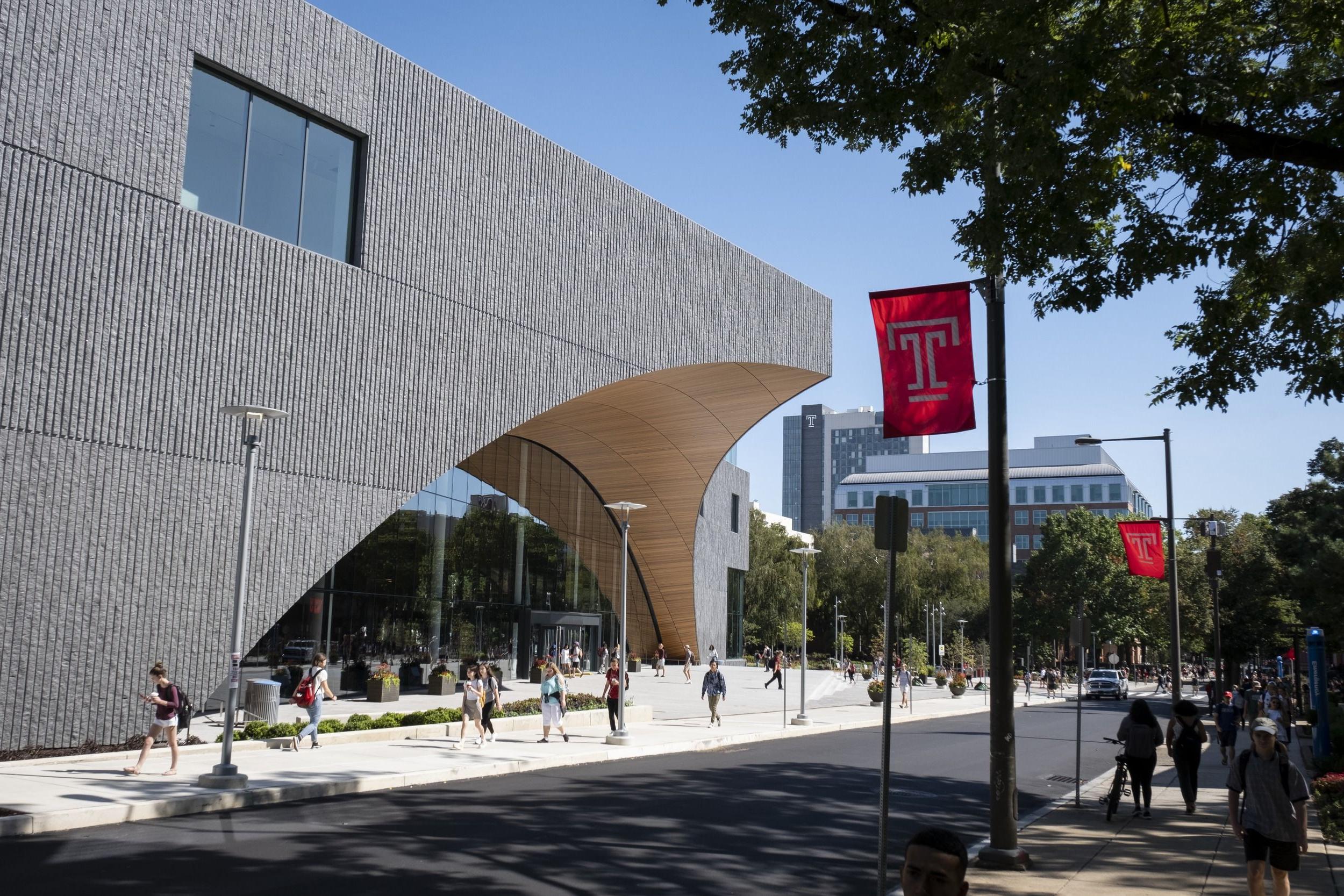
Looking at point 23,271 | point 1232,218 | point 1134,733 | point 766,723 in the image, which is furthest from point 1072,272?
point 766,723

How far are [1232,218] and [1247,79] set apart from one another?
4.44 feet

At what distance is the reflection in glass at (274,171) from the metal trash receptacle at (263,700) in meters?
9.05

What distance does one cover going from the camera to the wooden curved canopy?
36719mm

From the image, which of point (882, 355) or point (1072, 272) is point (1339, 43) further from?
point (882, 355)

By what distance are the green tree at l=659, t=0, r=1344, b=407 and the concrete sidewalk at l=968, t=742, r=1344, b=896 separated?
15.4 feet

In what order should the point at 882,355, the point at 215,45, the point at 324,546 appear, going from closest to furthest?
the point at 882,355, the point at 215,45, the point at 324,546

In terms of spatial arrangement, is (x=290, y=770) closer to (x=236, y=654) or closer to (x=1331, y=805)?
(x=236, y=654)

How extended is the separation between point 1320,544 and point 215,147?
101ft

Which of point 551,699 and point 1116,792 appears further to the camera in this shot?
point 551,699

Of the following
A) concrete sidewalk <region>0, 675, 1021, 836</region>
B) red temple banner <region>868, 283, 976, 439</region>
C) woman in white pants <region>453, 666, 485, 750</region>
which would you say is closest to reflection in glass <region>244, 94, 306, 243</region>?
woman in white pants <region>453, 666, 485, 750</region>

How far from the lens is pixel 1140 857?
1103 centimetres

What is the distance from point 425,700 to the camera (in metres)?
29.3

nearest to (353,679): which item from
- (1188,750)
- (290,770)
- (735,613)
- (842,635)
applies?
(290,770)

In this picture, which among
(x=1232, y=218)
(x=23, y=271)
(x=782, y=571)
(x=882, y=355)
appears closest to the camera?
(x=1232, y=218)
